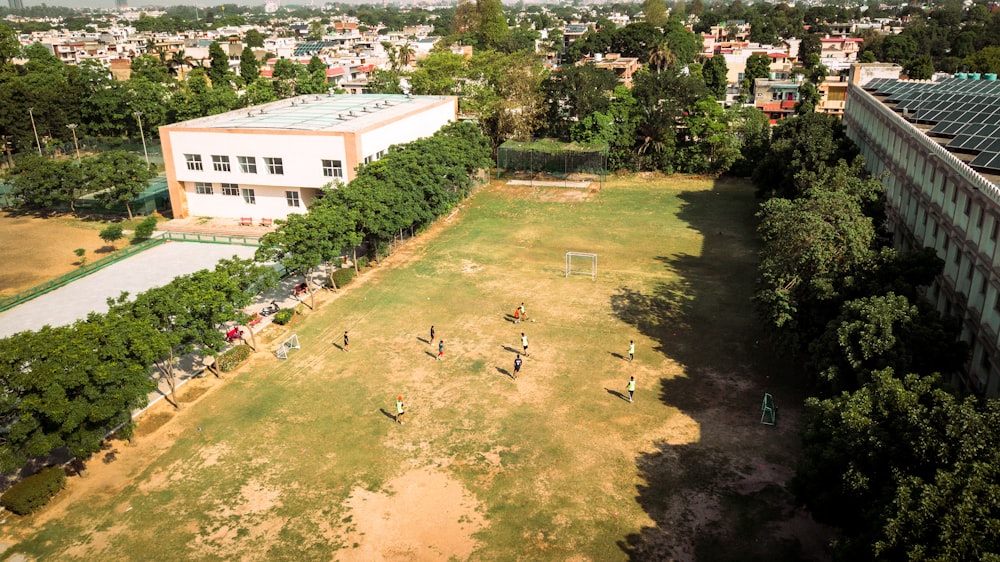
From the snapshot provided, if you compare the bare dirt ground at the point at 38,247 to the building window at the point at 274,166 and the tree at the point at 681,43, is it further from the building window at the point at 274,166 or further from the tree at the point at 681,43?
the tree at the point at 681,43

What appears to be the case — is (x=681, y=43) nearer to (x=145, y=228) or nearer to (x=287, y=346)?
(x=145, y=228)

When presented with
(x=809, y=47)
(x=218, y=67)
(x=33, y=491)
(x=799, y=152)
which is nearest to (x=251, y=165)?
(x=33, y=491)

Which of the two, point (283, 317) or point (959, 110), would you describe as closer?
point (283, 317)

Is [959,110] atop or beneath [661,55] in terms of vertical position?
beneath

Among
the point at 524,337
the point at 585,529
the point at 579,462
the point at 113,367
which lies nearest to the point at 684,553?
the point at 585,529

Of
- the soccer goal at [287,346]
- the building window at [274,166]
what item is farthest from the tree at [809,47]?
the soccer goal at [287,346]

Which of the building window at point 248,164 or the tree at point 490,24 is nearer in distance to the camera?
the building window at point 248,164

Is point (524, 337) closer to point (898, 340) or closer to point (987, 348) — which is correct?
point (898, 340)
